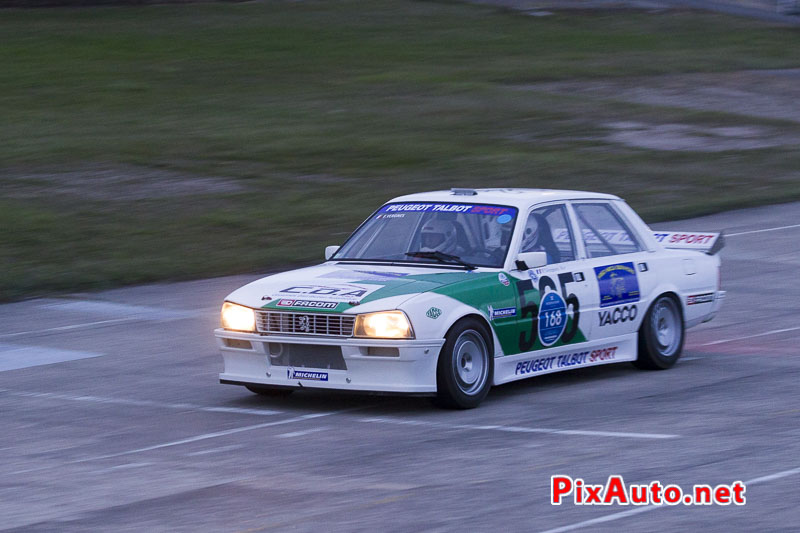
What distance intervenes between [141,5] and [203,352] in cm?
3560

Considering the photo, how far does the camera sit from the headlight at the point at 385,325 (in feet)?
27.8

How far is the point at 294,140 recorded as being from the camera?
27.1m

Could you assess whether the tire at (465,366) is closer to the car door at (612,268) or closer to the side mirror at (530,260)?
the side mirror at (530,260)

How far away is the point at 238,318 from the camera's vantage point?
910 centimetres

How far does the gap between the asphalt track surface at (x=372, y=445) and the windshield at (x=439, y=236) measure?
1070mm

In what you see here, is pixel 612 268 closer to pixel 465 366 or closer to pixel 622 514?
pixel 465 366

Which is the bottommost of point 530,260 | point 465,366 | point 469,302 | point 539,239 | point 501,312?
point 465,366

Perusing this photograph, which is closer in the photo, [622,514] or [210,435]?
[622,514]

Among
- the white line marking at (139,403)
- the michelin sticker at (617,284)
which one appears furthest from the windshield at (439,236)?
the white line marking at (139,403)

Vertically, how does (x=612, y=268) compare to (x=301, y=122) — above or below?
A: below

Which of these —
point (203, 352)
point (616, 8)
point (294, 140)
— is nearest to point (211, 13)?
point (616, 8)

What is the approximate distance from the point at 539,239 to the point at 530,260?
0.52m

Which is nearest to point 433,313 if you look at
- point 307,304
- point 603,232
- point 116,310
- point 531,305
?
point 307,304

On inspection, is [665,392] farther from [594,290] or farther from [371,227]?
[371,227]
